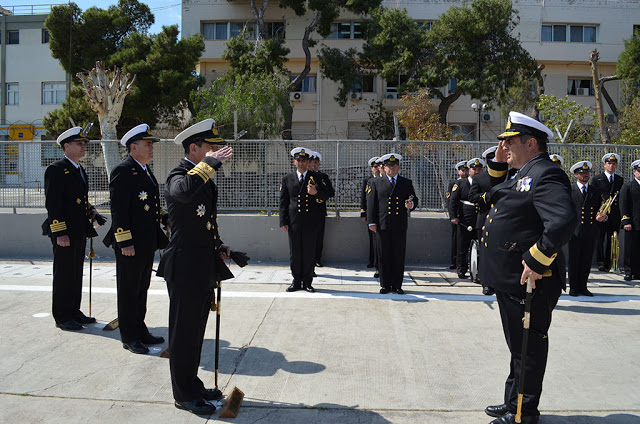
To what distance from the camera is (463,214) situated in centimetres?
949

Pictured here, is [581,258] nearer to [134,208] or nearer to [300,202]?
[300,202]

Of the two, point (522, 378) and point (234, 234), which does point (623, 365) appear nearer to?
point (522, 378)

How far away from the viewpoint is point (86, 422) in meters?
3.82

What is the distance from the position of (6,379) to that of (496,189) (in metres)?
4.39

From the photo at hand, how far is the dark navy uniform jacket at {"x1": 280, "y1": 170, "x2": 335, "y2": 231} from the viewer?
8.33 metres

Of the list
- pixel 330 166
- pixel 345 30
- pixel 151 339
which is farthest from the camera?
pixel 345 30

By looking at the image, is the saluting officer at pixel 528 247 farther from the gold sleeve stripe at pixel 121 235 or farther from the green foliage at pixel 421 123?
the green foliage at pixel 421 123

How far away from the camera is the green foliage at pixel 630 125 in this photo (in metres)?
21.1

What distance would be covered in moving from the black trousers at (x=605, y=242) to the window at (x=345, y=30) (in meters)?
24.2

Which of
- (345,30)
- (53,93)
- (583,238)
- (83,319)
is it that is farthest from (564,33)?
(83,319)

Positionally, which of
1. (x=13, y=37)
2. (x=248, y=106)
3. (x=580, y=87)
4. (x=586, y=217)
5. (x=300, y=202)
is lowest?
(x=586, y=217)

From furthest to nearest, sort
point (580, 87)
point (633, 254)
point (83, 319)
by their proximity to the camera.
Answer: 1. point (580, 87)
2. point (633, 254)
3. point (83, 319)

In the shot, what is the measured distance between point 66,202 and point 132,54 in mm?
21393

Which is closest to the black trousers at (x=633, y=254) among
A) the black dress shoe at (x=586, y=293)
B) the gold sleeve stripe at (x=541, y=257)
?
the black dress shoe at (x=586, y=293)
